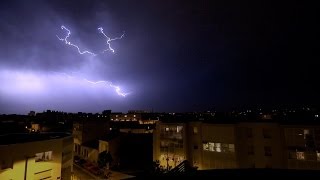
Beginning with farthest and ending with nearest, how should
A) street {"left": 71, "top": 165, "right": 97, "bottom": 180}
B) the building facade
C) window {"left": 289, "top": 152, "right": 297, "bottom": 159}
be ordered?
street {"left": 71, "top": 165, "right": 97, "bottom": 180} → window {"left": 289, "top": 152, "right": 297, "bottom": 159} → the building facade

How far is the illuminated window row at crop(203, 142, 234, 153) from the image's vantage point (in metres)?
29.8

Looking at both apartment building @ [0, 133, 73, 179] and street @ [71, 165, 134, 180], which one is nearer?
apartment building @ [0, 133, 73, 179]

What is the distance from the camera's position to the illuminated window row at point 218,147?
2975 centimetres

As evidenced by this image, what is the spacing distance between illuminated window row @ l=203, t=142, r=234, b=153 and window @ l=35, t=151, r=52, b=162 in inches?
704

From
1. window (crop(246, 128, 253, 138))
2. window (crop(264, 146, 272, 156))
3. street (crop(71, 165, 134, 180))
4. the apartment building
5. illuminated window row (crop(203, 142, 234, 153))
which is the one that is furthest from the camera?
street (crop(71, 165, 134, 180))

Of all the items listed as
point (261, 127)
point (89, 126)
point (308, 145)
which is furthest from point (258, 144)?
point (89, 126)

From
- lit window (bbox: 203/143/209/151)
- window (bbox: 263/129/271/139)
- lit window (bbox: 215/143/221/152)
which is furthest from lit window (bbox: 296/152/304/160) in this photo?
lit window (bbox: 203/143/209/151)

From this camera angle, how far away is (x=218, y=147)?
101 feet

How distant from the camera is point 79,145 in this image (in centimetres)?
4759

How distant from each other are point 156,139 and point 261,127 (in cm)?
1411

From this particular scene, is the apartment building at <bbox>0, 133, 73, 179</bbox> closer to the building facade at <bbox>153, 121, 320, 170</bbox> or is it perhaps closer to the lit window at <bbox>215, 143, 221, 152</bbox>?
the building facade at <bbox>153, 121, 320, 170</bbox>

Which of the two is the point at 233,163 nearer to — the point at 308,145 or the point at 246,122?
the point at 246,122

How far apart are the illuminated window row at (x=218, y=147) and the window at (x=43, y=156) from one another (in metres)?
17.9

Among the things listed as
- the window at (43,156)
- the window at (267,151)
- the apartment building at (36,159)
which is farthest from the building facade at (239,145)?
the window at (43,156)
